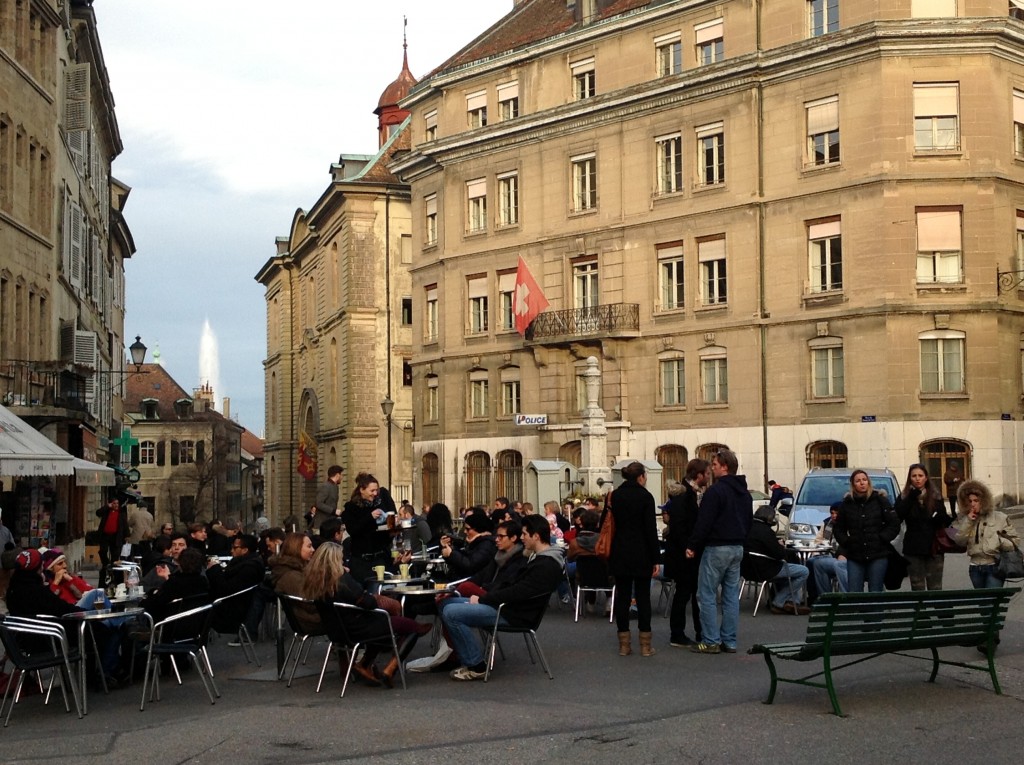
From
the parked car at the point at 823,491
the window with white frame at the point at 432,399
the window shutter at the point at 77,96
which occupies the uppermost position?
the window shutter at the point at 77,96

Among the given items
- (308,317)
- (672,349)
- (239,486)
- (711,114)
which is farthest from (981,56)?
(239,486)

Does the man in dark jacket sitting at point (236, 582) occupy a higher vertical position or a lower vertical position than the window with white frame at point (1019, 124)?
lower

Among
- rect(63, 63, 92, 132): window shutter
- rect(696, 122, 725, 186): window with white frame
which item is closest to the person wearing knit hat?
rect(63, 63, 92, 132): window shutter

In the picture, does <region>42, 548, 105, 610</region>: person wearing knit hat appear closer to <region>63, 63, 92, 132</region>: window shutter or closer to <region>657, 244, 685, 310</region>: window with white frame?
<region>63, 63, 92, 132</region>: window shutter

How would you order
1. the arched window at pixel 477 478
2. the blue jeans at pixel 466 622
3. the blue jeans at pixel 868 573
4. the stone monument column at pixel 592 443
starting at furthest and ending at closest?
1. the arched window at pixel 477 478
2. the stone monument column at pixel 592 443
3. the blue jeans at pixel 868 573
4. the blue jeans at pixel 466 622

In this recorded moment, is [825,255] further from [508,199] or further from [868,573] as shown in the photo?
[868,573]

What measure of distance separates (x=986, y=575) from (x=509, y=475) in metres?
35.4

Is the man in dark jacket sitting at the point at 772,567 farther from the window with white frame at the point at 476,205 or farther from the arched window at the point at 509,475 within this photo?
the window with white frame at the point at 476,205

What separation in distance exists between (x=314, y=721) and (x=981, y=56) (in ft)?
110

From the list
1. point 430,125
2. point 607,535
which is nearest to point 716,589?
point 607,535

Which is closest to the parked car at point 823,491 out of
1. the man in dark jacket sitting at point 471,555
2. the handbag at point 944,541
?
the handbag at point 944,541

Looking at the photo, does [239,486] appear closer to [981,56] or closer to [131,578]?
[981,56]

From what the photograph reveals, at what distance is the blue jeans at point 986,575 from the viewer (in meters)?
13.6

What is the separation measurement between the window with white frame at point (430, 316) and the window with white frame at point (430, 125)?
545cm
